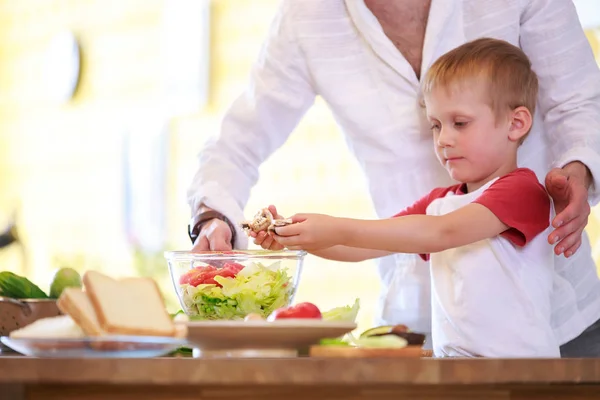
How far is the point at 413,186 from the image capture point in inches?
83.1

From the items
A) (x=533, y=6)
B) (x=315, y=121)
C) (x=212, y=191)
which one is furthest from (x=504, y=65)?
(x=315, y=121)

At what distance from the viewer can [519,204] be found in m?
1.70

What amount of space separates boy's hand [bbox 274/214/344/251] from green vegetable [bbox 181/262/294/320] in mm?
171

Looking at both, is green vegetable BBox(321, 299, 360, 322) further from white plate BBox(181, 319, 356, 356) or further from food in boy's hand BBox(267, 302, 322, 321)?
white plate BBox(181, 319, 356, 356)

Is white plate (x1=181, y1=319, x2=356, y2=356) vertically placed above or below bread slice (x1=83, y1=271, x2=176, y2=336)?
below

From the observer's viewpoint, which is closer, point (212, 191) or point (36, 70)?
point (212, 191)

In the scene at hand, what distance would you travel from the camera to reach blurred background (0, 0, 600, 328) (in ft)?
17.0

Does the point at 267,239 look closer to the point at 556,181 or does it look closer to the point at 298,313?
the point at 298,313

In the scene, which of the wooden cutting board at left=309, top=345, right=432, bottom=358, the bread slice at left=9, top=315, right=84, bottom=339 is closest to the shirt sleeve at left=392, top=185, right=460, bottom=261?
the wooden cutting board at left=309, top=345, right=432, bottom=358

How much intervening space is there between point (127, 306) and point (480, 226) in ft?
2.47

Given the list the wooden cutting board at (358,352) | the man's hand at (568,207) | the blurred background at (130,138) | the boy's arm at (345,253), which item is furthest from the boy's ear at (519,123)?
the blurred background at (130,138)

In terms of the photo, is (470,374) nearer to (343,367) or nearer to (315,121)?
(343,367)

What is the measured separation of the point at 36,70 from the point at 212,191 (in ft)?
17.5

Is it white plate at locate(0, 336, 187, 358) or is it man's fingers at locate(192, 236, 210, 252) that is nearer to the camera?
white plate at locate(0, 336, 187, 358)
